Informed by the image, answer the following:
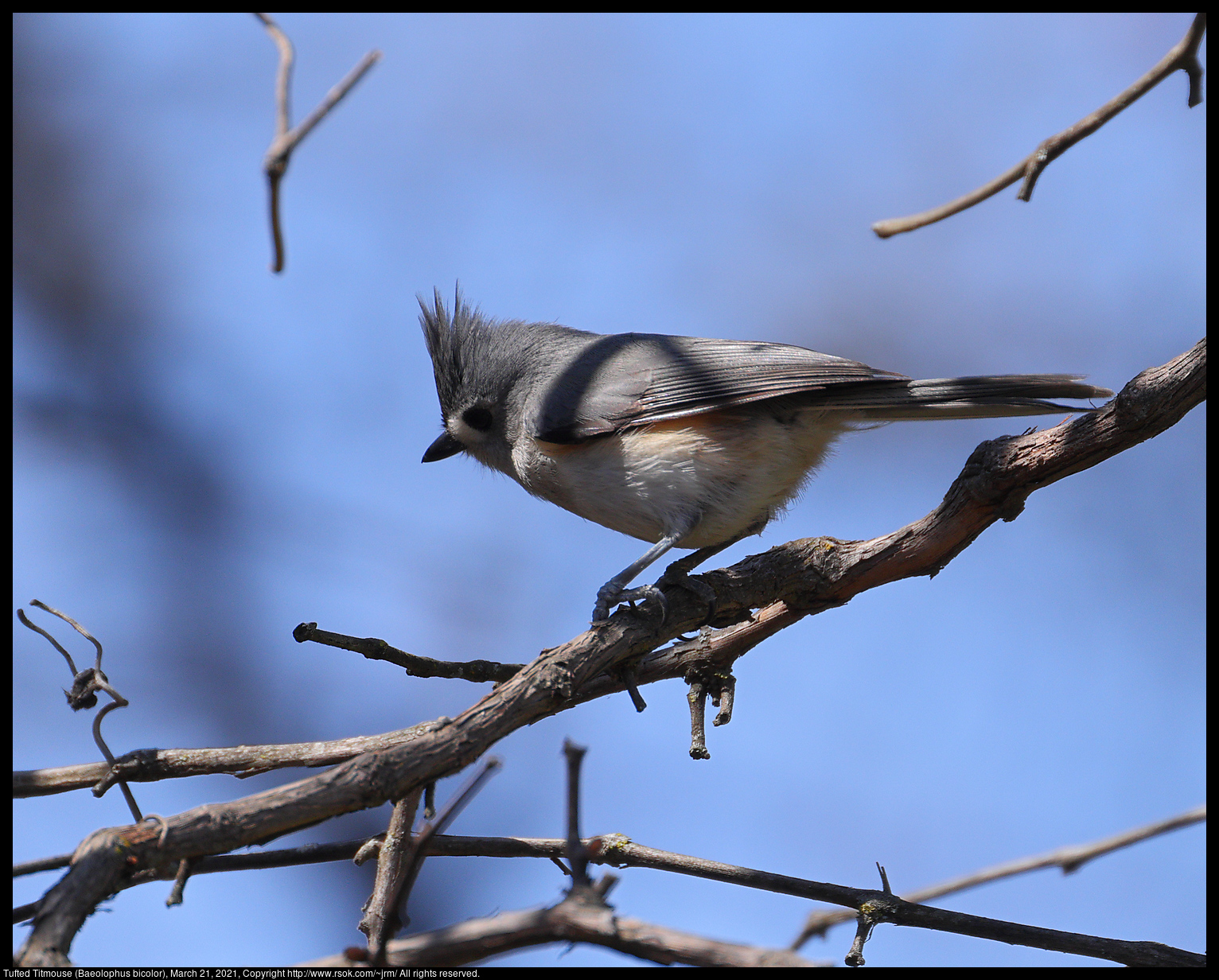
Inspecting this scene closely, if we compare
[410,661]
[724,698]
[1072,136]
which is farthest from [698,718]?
[1072,136]

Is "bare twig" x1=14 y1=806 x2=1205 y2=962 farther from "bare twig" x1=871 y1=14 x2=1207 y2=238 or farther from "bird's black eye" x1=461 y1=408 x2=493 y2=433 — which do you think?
"bird's black eye" x1=461 y1=408 x2=493 y2=433

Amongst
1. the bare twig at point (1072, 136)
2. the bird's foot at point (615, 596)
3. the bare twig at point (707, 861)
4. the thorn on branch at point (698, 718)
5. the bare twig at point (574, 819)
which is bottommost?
the bare twig at point (574, 819)

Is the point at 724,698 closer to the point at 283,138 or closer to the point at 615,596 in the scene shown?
the point at 615,596

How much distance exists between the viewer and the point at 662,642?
2361 millimetres

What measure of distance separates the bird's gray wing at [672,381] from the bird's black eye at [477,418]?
0.32m

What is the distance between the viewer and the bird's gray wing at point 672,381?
294 cm

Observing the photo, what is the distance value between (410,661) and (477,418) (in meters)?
1.45

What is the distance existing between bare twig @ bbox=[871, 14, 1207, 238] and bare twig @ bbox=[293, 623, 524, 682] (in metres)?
1.45

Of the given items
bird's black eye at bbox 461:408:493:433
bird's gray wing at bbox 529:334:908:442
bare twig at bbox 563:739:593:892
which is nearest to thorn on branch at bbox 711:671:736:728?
bird's gray wing at bbox 529:334:908:442

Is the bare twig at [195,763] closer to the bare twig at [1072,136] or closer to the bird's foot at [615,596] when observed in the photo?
the bird's foot at [615,596]

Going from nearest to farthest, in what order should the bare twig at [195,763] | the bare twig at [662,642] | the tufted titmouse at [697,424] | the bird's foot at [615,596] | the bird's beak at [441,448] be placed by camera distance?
the bare twig at [662,642], the bare twig at [195,763], the bird's foot at [615,596], the tufted titmouse at [697,424], the bird's beak at [441,448]

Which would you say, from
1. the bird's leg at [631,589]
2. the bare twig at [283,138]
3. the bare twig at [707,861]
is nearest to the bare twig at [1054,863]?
the bare twig at [707,861]

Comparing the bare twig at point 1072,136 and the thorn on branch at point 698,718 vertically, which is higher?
the bare twig at point 1072,136
